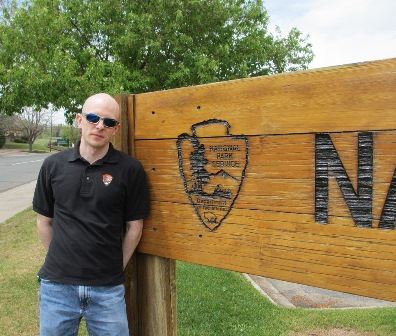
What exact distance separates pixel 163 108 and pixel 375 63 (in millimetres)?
941

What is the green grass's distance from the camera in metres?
3.45

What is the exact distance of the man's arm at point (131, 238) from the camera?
1964 millimetres

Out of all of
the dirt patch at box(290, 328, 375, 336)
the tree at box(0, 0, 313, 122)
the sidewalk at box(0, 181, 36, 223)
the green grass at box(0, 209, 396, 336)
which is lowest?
the green grass at box(0, 209, 396, 336)

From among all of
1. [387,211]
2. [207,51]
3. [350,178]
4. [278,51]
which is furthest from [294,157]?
[278,51]

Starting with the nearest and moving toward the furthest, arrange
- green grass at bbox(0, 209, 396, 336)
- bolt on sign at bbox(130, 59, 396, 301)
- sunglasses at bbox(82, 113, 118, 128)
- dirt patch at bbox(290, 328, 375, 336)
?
bolt on sign at bbox(130, 59, 396, 301)
sunglasses at bbox(82, 113, 118, 128)
dirt patch at bbox(290, 328, 375, 336)
green grass at bbox(0, 209, 396, 336)

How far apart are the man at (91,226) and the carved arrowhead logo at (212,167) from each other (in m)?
0.25

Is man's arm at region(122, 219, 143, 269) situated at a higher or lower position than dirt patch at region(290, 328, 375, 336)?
higher

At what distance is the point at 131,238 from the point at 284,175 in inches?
32.2

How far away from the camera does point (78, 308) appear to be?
1.88 metres

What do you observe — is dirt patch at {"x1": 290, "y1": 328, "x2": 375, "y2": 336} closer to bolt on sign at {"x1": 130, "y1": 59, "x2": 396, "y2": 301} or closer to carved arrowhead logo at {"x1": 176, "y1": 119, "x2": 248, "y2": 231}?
bolt on sign at {"x1": 130, "y1": 59, "x2": 396, "y2": 301}

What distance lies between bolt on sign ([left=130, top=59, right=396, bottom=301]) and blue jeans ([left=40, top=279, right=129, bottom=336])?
344 millimetres

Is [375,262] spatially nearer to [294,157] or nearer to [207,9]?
[294,157]

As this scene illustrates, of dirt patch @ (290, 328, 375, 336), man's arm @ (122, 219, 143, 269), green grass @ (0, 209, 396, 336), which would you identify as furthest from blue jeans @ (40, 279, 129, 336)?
dirt patch @ (290, 328, 375, 336)

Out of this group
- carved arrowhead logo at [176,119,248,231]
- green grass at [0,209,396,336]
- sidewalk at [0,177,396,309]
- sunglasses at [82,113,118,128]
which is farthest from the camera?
sidewalk at [0,177,396,309]
